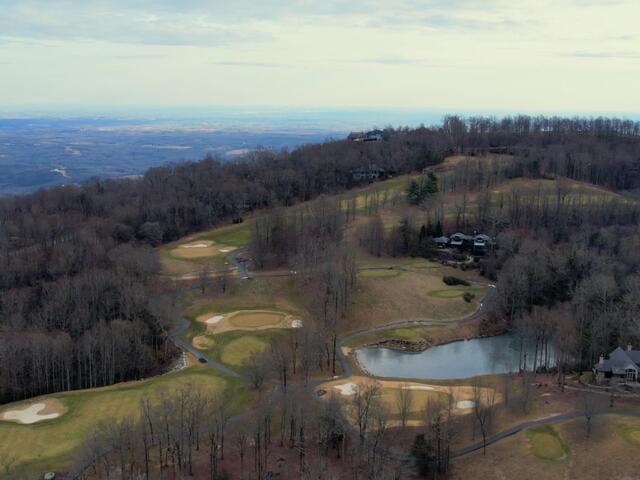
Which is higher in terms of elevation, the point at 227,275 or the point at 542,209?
the point at 542,209

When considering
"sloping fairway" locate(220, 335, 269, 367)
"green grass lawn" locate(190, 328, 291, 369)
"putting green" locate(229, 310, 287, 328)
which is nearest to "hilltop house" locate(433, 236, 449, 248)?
"putting green" locate(229, 310, 287, 328)

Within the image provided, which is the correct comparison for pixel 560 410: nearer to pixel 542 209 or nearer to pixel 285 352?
pixel 285 352

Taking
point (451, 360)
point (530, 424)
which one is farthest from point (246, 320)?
point (530, 424)

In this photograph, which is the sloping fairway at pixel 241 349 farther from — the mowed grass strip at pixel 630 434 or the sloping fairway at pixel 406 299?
the mowed grass strip at pixel 630 434

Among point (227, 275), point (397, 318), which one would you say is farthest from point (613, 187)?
point (227, 275)

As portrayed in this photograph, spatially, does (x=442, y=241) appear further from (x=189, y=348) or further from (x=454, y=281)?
(x=189, y=348)

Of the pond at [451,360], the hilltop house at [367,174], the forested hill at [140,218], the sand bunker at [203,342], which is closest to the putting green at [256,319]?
the sand bunker at [203,342]
